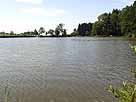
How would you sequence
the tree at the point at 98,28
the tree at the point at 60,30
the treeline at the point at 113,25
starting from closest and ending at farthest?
the treeline at the point at 113,25, the tree at the point at 98,28, the tree at the point at 60,30

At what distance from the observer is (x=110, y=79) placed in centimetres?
2102

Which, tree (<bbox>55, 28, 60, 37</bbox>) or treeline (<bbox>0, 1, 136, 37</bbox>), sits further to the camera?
tree (<bbox>55, 28, 60, 37</bbox>)

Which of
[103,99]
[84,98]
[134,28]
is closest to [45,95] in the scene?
[84,98]

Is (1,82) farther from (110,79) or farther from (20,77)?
(110,79)

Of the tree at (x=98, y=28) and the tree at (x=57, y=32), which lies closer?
the tree at (x=98, y=28)

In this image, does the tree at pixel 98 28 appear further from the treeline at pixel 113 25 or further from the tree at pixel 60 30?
the tree at pixel 60 30

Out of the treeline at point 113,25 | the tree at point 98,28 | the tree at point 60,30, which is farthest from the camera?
the tree at point 60,30

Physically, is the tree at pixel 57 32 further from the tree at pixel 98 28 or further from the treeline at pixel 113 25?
the tree at pixel 98 28

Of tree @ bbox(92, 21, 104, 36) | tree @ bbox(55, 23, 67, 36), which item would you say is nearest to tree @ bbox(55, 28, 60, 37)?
tree @ bbox(55, 23, 67, 36)

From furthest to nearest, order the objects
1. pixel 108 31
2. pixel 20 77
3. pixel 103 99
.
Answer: pixel 108 31 → pixel 20 77 → pixel 103 99

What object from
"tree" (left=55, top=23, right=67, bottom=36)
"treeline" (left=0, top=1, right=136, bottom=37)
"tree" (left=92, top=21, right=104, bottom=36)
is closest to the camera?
"treeline" (left=0, top=1, right=136, bottom=37)

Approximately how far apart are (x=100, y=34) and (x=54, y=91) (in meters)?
141

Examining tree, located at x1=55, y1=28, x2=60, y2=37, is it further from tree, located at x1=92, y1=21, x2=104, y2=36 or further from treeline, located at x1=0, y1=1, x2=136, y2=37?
tree, located at x1=92, y1=21, x2=104, y2=36

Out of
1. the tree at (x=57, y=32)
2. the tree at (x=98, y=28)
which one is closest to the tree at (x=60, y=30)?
the tree at (x=57, y=32)
